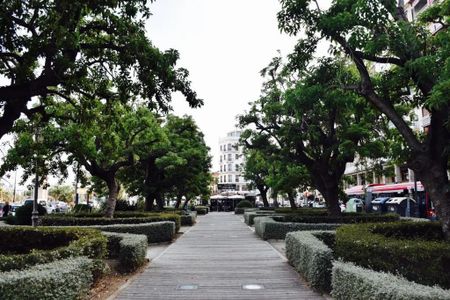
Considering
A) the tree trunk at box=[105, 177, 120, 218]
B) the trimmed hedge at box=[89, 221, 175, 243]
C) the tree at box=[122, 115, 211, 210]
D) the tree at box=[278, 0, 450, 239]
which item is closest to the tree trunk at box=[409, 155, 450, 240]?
the tree at box=[278, 0, 450, 239]

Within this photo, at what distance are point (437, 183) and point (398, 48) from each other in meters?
3.30

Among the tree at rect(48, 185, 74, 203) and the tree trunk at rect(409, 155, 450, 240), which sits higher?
the tree at rect(48, 185, 74, 203)

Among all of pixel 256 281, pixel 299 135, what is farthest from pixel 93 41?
pixel 299 135

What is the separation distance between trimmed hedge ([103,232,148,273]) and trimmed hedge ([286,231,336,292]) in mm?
4044

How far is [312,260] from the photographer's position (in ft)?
29.7

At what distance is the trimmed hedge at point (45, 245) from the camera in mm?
7422

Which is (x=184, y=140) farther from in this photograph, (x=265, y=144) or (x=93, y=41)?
(x=93, y=41)

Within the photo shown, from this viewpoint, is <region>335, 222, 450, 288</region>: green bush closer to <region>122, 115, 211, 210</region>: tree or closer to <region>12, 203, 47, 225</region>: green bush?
<region>122, 115, 211, 210</region>: tree

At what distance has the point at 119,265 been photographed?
36.3 feet

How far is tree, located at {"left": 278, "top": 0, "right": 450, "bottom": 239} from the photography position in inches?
376

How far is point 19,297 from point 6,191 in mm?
86424

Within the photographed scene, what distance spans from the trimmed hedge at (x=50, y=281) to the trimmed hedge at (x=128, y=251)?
117 inches

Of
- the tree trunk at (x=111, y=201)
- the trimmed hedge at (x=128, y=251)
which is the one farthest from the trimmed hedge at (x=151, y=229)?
the tree trunk at (x=111, y=201)

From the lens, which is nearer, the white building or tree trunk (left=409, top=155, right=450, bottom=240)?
tree trunk (left=409, top=155, right=450, bottom=240)
